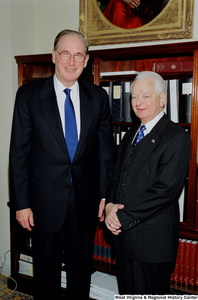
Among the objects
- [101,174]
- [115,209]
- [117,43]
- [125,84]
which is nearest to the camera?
[115,209]

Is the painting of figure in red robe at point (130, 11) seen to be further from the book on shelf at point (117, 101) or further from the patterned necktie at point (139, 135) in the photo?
the patterned necktie at point (139, 135)

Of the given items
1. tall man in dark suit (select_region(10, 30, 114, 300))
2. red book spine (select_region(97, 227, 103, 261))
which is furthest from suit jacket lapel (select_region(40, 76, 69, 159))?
red book spine (select_region(97, 227, 103, 261))

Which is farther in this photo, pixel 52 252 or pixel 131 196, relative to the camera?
pixel 52 252

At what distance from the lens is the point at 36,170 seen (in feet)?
6.00

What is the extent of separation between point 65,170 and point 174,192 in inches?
25.4

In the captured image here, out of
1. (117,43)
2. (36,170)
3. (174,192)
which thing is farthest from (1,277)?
(117,43)

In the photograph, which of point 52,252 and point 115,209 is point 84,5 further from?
point 52,252

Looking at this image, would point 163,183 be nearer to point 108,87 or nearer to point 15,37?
point 108,87

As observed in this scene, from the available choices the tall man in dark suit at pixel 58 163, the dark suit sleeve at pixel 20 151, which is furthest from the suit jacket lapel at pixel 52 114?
the dark suit sleeve at pixel 20 151

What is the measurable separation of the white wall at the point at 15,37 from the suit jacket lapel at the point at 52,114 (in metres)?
1.09

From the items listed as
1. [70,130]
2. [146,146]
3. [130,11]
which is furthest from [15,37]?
[146,146]

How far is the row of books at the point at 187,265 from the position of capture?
2.16m

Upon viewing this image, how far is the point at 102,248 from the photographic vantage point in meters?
2.50

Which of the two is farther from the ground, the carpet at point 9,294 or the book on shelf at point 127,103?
the book on shelf at point 127,103
